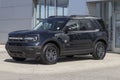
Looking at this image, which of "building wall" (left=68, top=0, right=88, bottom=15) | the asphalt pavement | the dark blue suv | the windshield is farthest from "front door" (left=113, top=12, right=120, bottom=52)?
the windshield

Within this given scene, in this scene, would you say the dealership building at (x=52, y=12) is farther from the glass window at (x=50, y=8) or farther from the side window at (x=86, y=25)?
the side window at (x=86, y=25)

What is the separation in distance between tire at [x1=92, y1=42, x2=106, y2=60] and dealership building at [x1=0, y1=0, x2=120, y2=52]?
3.26 metres

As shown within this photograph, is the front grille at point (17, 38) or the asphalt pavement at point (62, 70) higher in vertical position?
the front grille at point (17, 38)

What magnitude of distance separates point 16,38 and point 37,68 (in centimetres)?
190

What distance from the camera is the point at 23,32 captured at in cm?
1495

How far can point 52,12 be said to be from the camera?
81.2ft

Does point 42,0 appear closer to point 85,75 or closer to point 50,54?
point 50,54

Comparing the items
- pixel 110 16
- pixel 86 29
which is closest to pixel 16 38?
pixel 86 29

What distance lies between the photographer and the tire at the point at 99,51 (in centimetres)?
1660

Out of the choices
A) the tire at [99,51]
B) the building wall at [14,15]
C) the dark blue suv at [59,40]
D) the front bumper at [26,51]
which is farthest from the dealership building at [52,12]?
the front bumper at [26,51]

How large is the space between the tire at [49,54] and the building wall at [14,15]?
11.1m

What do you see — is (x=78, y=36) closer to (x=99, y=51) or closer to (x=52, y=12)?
(x=99, y=51)

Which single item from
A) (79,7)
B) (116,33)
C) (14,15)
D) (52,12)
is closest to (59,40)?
(116,33)

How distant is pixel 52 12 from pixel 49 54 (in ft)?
33.5
